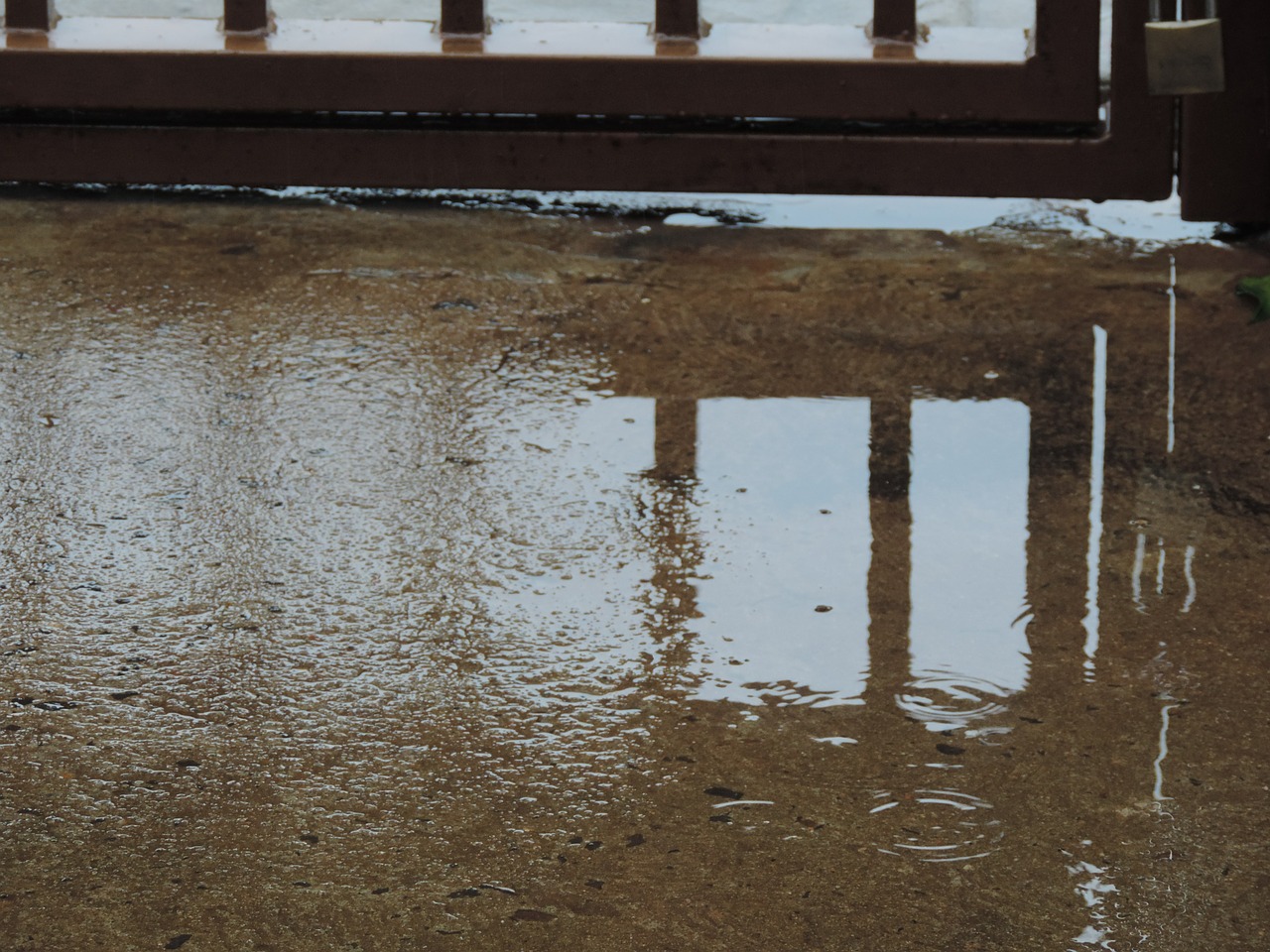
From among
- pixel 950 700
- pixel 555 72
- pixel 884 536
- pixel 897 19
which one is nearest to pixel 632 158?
pixel 555 72

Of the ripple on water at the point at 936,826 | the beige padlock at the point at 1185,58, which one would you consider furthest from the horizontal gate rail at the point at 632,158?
the ripple on water at the point at 936,826

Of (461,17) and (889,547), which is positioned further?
(461,17)

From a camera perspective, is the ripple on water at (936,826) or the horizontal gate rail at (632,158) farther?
the horizontal gate rail at (632,158)

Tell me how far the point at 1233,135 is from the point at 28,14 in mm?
2070

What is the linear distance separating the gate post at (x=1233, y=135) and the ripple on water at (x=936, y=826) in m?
1.68

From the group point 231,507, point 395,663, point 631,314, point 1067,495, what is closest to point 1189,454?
point 1067,495

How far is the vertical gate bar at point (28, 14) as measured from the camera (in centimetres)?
279

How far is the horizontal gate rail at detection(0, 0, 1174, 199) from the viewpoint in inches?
108

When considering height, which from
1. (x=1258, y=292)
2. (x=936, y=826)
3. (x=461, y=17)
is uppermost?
(x=461, y=17)

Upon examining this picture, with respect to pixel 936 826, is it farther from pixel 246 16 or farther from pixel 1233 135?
pixel 246 16

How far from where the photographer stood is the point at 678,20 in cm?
276

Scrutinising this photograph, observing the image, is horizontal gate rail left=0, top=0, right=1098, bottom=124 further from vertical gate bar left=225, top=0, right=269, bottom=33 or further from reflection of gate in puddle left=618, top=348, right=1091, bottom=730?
reflection of gate in puddle left=618, top=348, right=1091, bottom=730

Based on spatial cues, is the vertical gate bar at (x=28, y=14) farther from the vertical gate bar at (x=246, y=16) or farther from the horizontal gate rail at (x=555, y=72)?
the vertical gate bar at (x=246, y=16)

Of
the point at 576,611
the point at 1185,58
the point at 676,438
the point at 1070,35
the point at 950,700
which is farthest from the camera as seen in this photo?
the point at 1070,35
